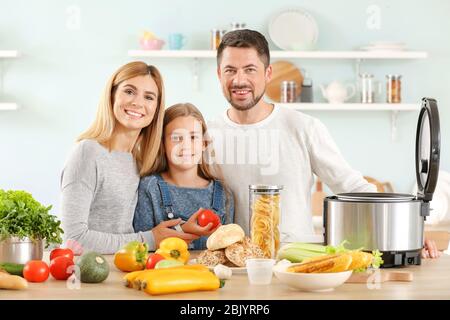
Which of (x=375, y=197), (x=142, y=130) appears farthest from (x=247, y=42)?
(x=375, y=197)

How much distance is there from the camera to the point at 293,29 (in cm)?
496

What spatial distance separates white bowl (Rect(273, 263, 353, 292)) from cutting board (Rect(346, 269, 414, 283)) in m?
0.11

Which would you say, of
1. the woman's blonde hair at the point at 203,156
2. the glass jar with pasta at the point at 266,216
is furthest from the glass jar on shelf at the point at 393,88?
the glass jar with pasta at the point at 266,216

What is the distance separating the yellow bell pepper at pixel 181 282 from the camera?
1.82 m

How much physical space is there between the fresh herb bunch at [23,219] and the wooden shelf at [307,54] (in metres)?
2.73

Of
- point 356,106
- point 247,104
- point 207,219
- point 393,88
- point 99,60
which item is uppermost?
point 99,60

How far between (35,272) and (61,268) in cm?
7

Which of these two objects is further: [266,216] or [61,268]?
[266,216]

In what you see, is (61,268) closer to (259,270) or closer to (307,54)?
(259,270)

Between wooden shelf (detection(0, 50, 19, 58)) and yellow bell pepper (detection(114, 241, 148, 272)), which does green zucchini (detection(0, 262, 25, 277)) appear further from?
wooden shelf (detection(0, 50, 19, 58))

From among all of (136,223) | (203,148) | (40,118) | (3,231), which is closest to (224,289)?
(3,231)

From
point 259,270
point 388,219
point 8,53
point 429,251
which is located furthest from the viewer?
point 8,53

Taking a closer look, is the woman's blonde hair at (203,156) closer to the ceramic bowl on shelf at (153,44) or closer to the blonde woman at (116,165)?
the blonde woman at (116,165)

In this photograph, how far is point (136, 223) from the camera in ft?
9.00
